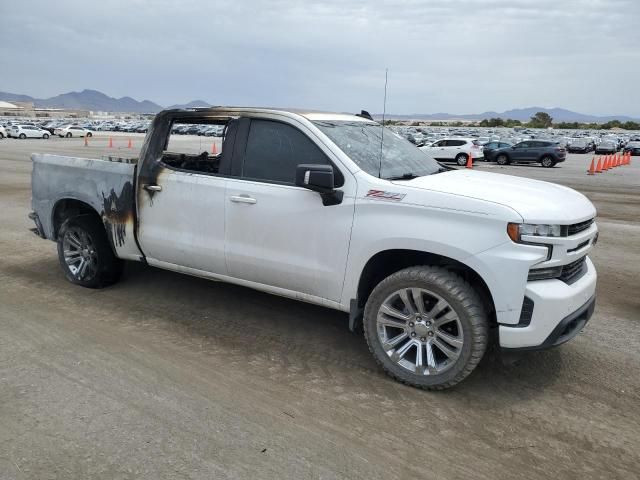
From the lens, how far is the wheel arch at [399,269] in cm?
376

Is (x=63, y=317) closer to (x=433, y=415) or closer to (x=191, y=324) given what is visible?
(x=191, y=324)

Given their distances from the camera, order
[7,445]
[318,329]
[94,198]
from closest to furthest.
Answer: [7,445] → [318,329] → [94,198]

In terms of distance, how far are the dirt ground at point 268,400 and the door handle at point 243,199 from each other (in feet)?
3.77

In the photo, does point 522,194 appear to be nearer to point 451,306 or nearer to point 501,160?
point 451,306

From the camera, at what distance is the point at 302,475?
2.86m

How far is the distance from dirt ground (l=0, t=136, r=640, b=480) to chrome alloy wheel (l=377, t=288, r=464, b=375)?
22cm

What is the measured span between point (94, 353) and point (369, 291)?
2.14 m

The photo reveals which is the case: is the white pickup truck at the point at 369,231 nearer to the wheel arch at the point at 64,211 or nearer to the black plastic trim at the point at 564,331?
the black plastic trim at the point at 564,331

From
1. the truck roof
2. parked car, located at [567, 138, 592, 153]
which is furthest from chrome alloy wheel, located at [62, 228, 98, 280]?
parked car, located at [567, 138, 592, 153]

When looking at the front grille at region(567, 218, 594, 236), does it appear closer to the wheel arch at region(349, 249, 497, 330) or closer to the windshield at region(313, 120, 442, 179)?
the wheel arch at region(349, 249, 497, 330)

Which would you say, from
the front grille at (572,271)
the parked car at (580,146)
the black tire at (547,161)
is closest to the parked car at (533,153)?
the black tire at (547,161)

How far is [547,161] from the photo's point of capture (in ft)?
103

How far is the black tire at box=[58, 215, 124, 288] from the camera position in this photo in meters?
5.57

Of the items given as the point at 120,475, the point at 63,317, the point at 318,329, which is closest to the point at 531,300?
the point at 318,329
